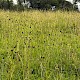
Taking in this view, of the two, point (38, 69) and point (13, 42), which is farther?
point (13, 42)

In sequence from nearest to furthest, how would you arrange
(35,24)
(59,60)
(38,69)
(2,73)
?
(2,73)
(38,69)
(59,60)
(35,24)

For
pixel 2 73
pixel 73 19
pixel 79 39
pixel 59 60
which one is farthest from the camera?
pixel 73 19

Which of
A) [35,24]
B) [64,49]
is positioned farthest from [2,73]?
[35,24]

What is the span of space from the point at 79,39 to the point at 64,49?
1372mm

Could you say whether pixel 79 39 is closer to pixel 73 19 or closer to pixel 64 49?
pixel 64 49

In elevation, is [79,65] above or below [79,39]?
above

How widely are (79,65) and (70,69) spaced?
8.0 inches

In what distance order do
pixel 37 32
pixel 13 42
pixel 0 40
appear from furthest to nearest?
pixel 37 32 < pixel 0 40 < pixel 13 42

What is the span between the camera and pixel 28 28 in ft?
22.6

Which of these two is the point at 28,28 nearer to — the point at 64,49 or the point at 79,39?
the point at 79,39

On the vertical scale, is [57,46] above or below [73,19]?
above

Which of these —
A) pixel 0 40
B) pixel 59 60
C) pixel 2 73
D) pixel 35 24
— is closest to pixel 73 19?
pixel 35 24

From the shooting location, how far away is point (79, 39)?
5855 millimetres

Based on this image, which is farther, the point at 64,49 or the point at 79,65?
the point at 64,49
